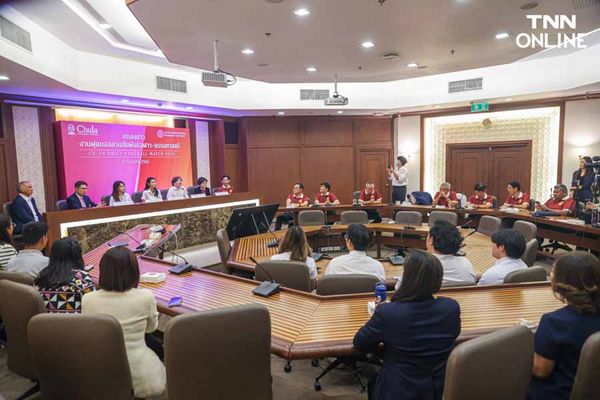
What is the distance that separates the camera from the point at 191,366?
4.98ft

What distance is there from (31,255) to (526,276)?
3.60m

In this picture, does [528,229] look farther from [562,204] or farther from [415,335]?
[415,335]

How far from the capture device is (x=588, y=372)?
4.62ft

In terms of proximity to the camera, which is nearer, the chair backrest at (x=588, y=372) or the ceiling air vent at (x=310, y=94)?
the chair backrest at (x=588, y=372)

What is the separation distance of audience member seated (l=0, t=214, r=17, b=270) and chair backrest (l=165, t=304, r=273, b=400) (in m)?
2.31

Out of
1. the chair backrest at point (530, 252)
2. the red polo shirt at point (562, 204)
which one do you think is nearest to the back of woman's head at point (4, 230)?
the chair backrest at point (530, 252)

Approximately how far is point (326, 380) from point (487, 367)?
1.61m

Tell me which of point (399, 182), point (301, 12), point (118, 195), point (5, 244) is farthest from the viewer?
point (399, 182)

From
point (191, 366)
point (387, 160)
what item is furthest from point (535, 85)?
point (191, 366)

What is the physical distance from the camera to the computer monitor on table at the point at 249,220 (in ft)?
15.0

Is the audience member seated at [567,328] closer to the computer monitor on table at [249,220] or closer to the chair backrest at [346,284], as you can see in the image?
the chair backrest at [346,284]

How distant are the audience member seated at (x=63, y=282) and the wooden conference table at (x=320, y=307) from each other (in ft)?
1.48

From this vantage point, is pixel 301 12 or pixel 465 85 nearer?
pixel 301 12

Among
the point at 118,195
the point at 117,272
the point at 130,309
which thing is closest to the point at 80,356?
the point at 130,309
